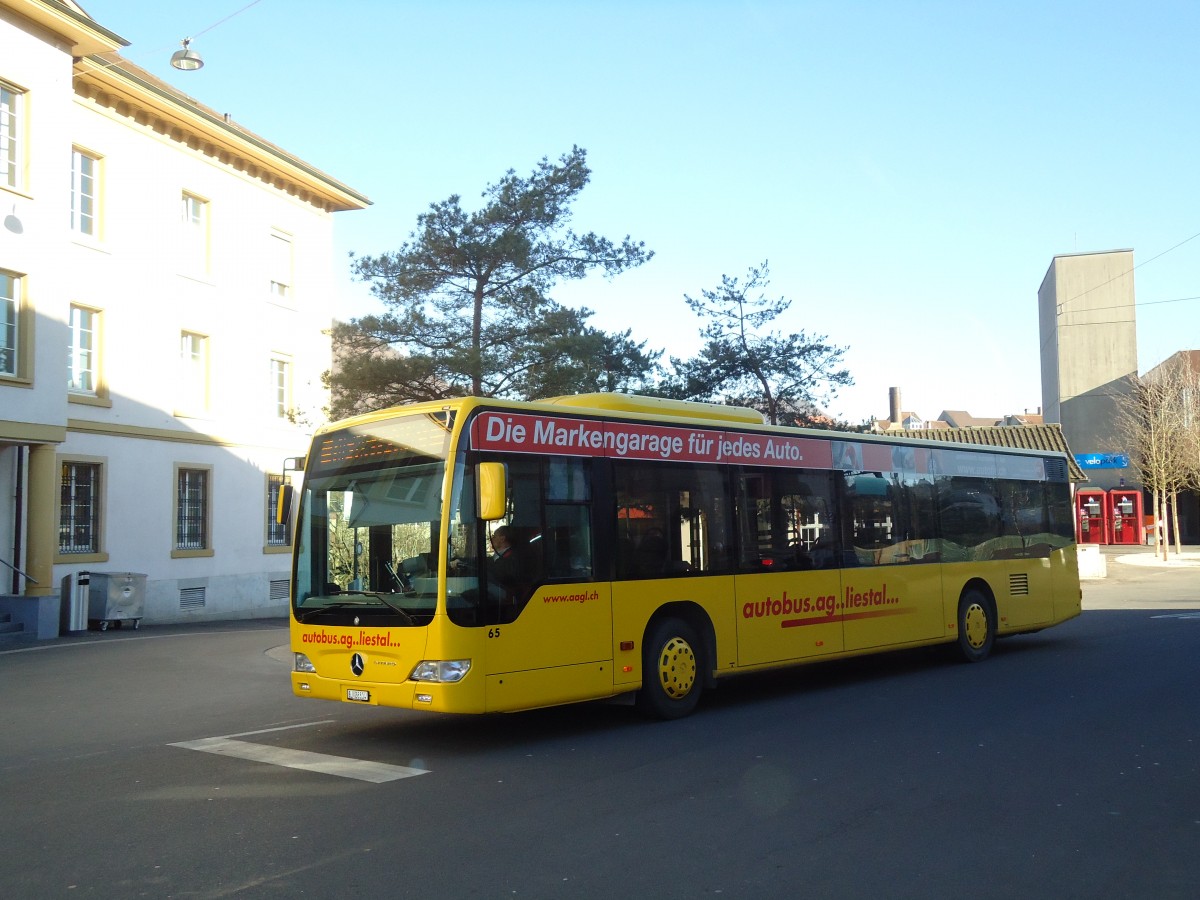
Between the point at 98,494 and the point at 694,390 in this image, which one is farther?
the point at 694,390

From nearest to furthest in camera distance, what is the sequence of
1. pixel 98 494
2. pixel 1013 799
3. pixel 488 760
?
pixel 1013 799 < pixel 488 760 < pixel 98 494

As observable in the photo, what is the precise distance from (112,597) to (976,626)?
16048 mm

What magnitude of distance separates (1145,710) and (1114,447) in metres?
56.1

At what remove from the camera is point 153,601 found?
979 inches

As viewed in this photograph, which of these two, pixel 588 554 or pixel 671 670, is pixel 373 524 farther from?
pixel 671 670

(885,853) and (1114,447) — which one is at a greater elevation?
(1114,447)

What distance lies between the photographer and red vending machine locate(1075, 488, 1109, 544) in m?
61.6

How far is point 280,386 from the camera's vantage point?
29.8 metres

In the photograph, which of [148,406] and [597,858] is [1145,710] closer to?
[597,858]

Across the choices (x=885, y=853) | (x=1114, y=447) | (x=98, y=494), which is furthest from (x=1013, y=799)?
(x=1114, y=447)

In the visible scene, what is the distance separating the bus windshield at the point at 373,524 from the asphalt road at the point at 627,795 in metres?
1.15

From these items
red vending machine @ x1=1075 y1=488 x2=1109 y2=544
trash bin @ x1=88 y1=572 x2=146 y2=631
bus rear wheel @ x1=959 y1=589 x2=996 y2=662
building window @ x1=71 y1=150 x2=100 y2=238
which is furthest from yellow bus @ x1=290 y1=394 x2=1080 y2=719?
red vending machine @ x1=1075 y1=488 x2=1109 y2=544

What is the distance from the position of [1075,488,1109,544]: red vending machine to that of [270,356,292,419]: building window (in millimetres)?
45961

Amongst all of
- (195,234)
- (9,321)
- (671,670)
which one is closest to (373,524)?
(671,670)
